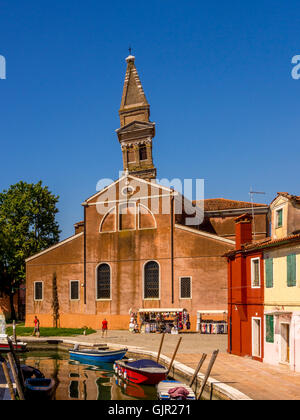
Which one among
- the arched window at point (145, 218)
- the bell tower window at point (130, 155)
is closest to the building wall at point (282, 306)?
the arched window at point (145, 218)

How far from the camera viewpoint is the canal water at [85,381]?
62.5 ft

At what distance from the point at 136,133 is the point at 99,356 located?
2991cm

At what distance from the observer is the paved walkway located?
1495 centimetres

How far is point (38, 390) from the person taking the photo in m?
17.7

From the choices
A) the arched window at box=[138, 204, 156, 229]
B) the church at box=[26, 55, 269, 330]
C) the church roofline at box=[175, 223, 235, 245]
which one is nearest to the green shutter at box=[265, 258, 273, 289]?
the church roofline at box=[175, 223, 235, 245]

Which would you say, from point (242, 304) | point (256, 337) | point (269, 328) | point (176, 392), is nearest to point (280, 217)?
point (269, 328)

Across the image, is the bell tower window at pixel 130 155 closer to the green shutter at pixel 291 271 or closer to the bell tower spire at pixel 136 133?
the bell tower spire at pixel 136 133

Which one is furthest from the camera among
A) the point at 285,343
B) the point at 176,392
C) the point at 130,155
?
the point at 130,155

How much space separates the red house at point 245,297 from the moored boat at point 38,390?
9.03 m

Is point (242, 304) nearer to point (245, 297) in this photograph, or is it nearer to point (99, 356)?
point (245, 297)

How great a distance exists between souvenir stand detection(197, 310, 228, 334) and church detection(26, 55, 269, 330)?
0.76ft

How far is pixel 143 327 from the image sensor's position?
3678 cm
